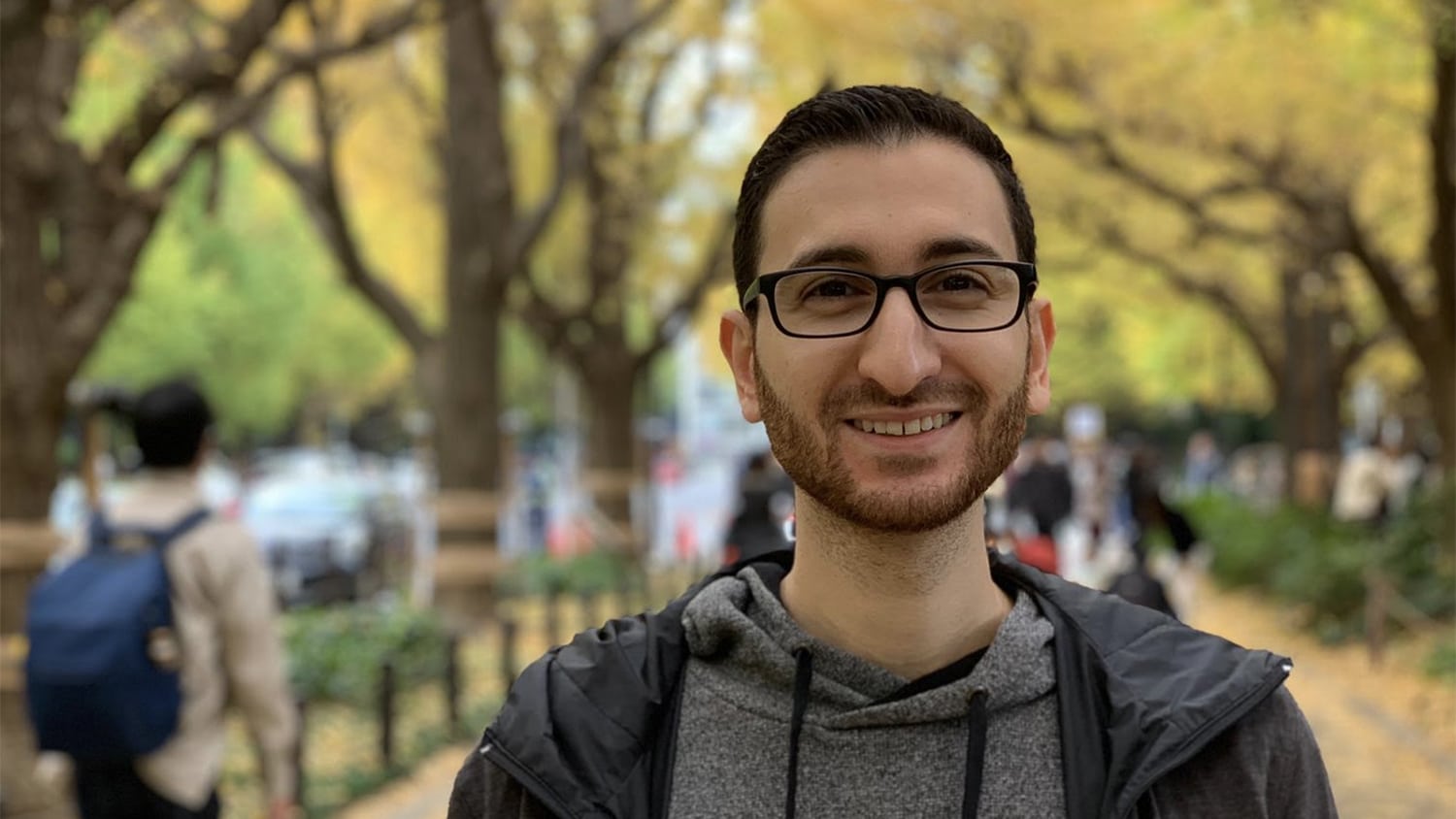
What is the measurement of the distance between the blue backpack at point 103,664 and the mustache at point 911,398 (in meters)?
2.63

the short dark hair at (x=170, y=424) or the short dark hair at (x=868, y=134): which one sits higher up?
the short dark hair at (x=868, y=134)

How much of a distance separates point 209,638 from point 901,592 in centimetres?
277

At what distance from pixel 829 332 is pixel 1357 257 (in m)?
14.2

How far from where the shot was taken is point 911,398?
1901 millimetres

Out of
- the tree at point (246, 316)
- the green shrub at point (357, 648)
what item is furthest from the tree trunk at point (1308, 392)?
the tree at point (246, 316)

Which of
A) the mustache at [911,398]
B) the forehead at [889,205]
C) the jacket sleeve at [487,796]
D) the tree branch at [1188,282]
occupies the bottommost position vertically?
the tree branch at [1188,282]

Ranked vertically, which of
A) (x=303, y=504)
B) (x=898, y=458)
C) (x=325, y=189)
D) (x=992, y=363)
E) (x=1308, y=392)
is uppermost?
(x=325, y=189)

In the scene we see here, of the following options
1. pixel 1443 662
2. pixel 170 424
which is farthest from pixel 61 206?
pixel 1443 662

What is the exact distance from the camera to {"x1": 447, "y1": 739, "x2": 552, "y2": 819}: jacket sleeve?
1.91 meters

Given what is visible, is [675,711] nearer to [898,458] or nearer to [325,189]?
[898,458]

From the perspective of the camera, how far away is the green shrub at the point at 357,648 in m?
10.8

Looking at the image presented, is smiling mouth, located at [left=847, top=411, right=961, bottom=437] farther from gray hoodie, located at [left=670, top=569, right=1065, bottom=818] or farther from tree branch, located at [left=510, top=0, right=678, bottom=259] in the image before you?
tree branch, located at [left=510, top=0, right=678, bottom=259]

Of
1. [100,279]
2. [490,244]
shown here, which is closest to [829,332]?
[100,279]

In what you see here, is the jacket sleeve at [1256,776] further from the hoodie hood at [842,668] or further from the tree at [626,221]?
Result: the tree at [626,221]
